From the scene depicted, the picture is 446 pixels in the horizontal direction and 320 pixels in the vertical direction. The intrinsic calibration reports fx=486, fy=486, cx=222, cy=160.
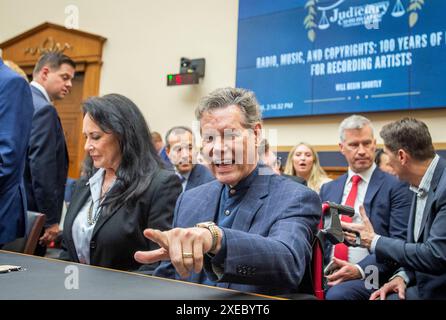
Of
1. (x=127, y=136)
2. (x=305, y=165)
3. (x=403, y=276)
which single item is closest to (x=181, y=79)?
(x=305, y=165)

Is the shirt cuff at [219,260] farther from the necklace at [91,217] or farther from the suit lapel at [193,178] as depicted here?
the suit lapel at [193,178]

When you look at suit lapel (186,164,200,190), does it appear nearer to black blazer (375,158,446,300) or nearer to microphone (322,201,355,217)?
black blazer (375,158,446,300)

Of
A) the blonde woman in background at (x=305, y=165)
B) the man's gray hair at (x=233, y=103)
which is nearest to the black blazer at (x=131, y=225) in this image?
the man's gray hair at (x=233, y=103)

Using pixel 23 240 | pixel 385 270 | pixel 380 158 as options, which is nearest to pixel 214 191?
pixel 23 240

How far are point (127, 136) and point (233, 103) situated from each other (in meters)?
0.66

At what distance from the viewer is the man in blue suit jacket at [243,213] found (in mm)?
1116

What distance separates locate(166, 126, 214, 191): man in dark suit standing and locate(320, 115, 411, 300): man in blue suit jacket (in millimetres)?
985

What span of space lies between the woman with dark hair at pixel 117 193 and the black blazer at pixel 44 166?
0.73 metres

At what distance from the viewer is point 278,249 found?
1.20 m

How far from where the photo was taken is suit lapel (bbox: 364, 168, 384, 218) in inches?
108

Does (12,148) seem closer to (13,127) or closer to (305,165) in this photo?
(13,127)

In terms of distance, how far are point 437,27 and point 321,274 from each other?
364cm

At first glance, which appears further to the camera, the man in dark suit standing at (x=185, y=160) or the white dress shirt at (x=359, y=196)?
the man in dark suit standing at (x=185, y=160)
